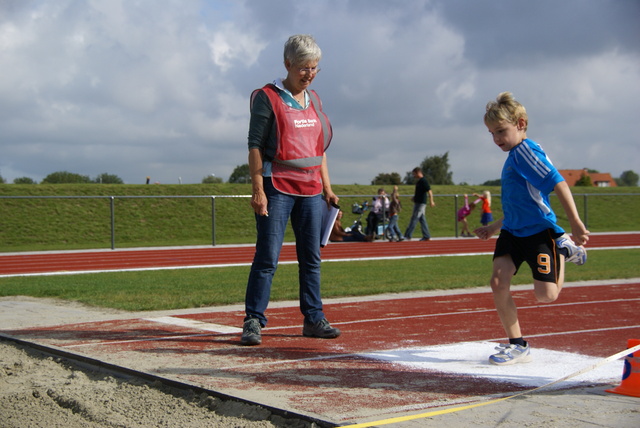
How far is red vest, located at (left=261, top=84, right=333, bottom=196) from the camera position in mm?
5910

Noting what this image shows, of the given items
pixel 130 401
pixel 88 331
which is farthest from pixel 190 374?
pixel 88 331

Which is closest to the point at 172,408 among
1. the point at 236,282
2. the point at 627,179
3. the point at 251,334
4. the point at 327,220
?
the point at 251,334

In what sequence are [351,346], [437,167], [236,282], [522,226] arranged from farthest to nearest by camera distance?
[437,167]
[236,282]
[351,346]
[522,226]

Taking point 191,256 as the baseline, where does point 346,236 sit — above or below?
above

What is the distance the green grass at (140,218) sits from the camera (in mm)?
27922

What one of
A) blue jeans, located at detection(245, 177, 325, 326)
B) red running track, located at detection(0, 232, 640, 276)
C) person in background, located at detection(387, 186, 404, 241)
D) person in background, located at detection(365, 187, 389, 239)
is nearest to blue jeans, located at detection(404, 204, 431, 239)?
person in background, located at detection(387, 186, 404, 241)

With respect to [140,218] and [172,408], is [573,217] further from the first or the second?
[140,218]

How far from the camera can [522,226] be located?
4.92 metres

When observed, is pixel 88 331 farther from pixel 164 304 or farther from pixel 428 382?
pixel 428 382

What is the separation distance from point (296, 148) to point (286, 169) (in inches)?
7.0

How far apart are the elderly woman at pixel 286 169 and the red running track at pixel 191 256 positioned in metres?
9.76

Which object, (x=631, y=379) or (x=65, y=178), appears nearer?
(x=631, y=379)

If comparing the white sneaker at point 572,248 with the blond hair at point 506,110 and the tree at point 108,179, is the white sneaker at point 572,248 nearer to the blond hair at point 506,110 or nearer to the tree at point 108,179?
the blond hair at point 506,110

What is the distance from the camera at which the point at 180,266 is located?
1554 centimetres
